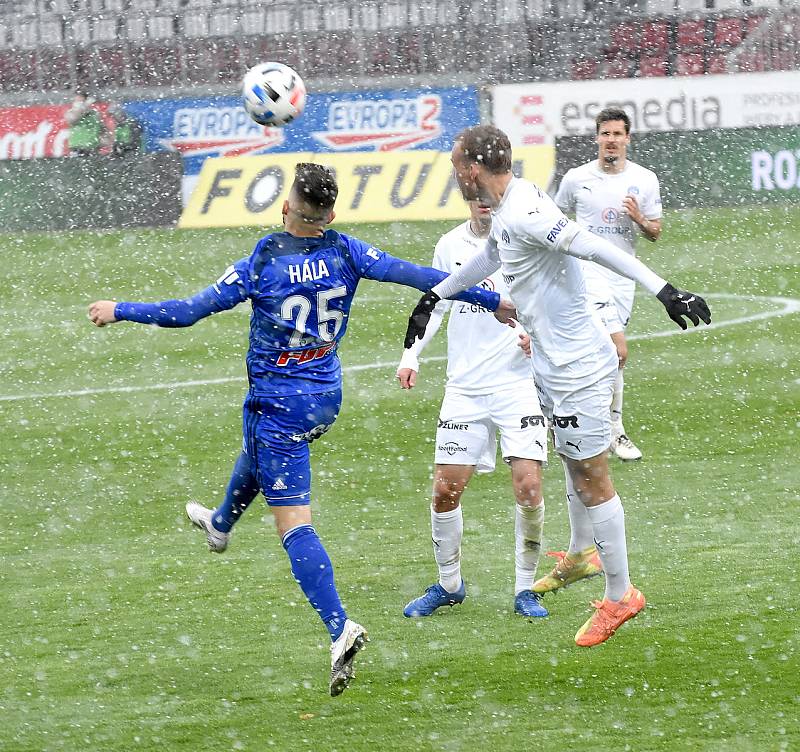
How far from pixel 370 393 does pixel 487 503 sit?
322cm

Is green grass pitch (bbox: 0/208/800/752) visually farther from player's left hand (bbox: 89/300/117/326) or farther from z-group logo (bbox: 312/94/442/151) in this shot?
z-group logo (bbox: 312/94/442/151)

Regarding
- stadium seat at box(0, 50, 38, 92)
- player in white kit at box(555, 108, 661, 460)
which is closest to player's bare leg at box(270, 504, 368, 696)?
player in white kit at box(555, 108, 661, 460)

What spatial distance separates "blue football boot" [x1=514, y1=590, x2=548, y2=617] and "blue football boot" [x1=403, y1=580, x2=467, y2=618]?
292 mm

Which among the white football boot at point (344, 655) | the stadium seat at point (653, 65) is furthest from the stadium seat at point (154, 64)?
the white football boot at point (344, 655)

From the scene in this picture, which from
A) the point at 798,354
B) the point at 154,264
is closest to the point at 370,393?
the point at 798,354

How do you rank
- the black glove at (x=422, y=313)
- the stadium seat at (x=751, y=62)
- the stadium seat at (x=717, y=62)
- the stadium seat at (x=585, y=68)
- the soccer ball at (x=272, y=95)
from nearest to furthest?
the black glove at (x=422, y=313)
the soccer ball at (x=272, y=95)
the stadium seat at (x=585, y=68)
the stadium seat at (x=751, y=62)
the stadium seat at (x=717, y=62)

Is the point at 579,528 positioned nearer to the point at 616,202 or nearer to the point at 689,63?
the point at 616,202

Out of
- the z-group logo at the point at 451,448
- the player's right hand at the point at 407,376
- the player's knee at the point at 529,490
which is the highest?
the player's right hand at the point at 407,376

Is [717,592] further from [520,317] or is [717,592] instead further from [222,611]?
[222,611]

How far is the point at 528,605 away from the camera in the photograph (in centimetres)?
647

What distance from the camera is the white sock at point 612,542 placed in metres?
5.82

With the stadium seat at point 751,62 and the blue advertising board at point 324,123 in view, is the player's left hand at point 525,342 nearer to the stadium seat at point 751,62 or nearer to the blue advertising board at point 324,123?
the blue advertising board at point 324,123

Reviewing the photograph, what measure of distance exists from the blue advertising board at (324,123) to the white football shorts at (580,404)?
19140mm

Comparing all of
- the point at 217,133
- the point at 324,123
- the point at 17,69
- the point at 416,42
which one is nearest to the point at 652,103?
the point at 324,123
